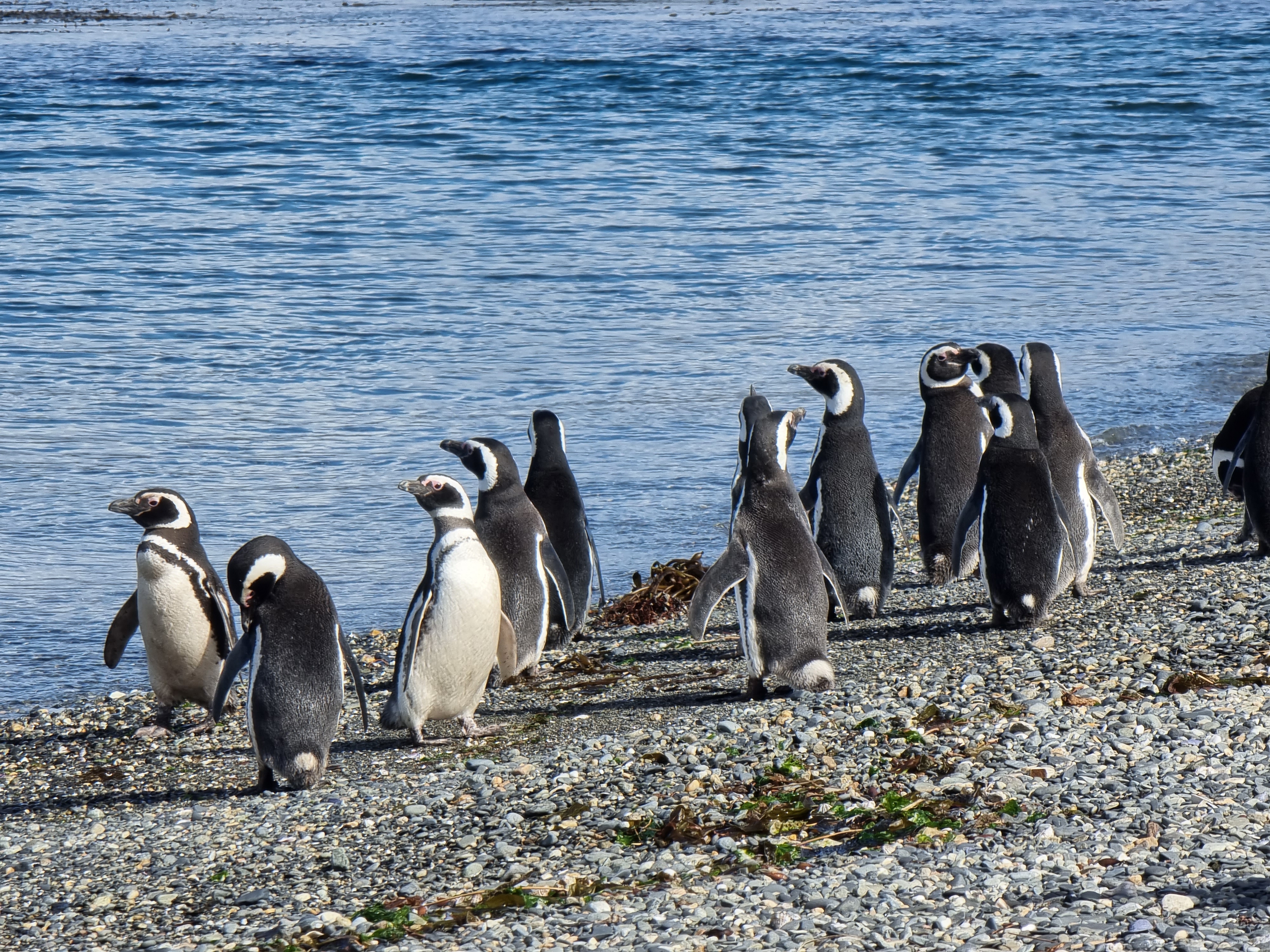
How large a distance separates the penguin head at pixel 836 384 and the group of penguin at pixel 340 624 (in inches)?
44.8

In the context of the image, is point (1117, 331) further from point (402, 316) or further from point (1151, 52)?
point (1151, 52)

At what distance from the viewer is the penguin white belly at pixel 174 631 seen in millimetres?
6035

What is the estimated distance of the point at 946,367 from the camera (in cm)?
748

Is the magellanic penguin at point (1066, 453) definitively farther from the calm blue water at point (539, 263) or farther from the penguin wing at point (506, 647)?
the penguin wing at point (506, 647)

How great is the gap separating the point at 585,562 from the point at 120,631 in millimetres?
1939

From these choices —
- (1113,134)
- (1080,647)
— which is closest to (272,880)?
(1080,647)

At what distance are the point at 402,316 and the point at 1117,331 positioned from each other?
6554mm

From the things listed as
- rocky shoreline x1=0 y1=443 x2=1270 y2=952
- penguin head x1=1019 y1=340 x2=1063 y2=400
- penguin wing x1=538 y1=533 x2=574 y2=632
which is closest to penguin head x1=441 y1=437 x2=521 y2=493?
penguin wing x1=538 y1=533 x2=574 y2=632

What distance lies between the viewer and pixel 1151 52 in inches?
1427

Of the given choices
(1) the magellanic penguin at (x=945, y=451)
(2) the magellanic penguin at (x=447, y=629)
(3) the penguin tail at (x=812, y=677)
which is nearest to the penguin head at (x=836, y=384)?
(1) the magellanic penguin at (x=945, y=451)

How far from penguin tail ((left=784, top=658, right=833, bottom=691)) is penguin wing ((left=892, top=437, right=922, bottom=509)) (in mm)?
2051

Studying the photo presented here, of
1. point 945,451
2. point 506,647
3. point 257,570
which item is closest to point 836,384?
point 945,451

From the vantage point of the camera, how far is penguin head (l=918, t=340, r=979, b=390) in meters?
7.48

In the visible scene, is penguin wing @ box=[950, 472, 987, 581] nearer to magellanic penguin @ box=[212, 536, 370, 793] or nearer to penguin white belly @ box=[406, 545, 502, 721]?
penguin white belly @ box=[406, 545, 502, 721]
